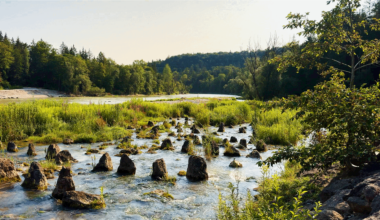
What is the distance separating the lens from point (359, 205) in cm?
313

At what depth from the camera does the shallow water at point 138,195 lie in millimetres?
4863

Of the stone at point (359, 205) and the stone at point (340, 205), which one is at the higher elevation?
the stone at point (359, 205)

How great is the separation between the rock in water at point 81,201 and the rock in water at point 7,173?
2.39m

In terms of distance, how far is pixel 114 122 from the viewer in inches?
652

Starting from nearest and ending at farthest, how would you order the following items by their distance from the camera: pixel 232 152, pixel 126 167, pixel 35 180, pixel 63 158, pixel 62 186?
pixel 62 186
pixel 35 180
pixel 126 167
pixel 63 158
pixel 232 152

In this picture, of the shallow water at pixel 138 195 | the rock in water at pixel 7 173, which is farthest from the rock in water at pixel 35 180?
the rock in water at pixel 7 173

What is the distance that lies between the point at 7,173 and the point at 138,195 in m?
3.70

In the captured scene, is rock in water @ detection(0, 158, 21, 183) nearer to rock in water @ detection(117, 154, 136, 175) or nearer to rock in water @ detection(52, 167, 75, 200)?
rock in water @ detection(52, 167, 75, 200)

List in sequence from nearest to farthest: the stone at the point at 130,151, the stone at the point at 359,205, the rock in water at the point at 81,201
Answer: the stone at the point at 359,205 → the rock in water at the point at 81,201 → the stone at the point at 130,151

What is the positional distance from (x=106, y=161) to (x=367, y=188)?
6.70 metres

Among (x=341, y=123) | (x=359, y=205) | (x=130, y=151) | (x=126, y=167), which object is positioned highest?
(x=341, y=123)

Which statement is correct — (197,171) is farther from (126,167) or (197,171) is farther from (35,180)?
(35,180)

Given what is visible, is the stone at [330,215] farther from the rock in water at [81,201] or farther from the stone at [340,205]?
the rock in water at [81,201]

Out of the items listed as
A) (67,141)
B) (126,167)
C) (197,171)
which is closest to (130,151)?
(126,167)
